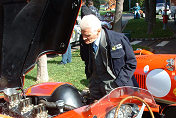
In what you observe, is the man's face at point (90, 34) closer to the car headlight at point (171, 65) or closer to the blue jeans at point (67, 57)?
the car headlight at point (171, 65)

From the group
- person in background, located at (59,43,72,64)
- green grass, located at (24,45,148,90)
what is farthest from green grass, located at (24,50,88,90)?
person in background, located at (59,43,72,64)

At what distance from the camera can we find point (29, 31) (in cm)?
226

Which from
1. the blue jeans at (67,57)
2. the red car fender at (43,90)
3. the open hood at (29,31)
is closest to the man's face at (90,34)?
the open hood at (29,31)

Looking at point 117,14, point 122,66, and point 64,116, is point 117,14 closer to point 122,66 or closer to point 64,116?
point 122,66

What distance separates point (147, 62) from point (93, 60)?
4.25ft

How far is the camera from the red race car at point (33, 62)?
200cm

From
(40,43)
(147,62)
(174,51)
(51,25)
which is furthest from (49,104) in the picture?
(174,51)

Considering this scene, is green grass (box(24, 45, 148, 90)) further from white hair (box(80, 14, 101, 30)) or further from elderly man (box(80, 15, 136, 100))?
white hair (box(80, 14, 101, 30))

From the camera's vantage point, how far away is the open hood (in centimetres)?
203

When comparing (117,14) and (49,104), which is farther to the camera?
(117,14)

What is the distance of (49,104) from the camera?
2543 mm

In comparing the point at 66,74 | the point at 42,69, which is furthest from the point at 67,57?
the point at 42,69

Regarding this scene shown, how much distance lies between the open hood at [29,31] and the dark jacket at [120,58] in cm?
58

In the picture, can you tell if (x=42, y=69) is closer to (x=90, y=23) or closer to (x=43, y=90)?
(x=43, y=90)
